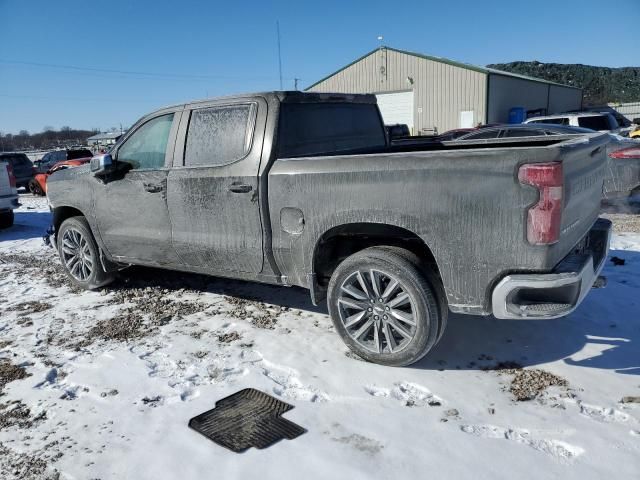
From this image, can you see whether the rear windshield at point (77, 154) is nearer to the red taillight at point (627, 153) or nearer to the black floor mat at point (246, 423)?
the red taillight at point (627, 153)

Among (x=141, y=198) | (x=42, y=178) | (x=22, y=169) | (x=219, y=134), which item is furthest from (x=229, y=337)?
(x=22, y=169)

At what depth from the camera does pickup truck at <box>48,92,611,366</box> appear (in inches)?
117

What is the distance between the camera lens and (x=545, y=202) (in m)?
2.83

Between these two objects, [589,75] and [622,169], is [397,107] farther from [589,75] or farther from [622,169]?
[589,75]

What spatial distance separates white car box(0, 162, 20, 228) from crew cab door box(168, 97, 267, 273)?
803 cm

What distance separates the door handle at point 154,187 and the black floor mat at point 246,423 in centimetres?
213

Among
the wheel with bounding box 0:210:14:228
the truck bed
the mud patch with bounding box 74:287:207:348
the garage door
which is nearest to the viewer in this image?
the truck bed

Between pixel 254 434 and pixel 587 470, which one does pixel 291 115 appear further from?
pixel 587 470

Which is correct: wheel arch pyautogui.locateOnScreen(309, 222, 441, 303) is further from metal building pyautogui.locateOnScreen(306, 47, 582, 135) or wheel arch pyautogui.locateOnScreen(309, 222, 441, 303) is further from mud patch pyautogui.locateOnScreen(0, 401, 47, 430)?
metal building pyautogui.locateOnScreen(306, 47, 582, 135)

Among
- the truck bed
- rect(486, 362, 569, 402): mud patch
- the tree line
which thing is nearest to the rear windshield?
the truck bed

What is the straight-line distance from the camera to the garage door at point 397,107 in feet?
102

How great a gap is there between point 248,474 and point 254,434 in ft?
1.21

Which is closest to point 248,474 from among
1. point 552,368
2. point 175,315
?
point 552,368

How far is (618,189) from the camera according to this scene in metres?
7.81
